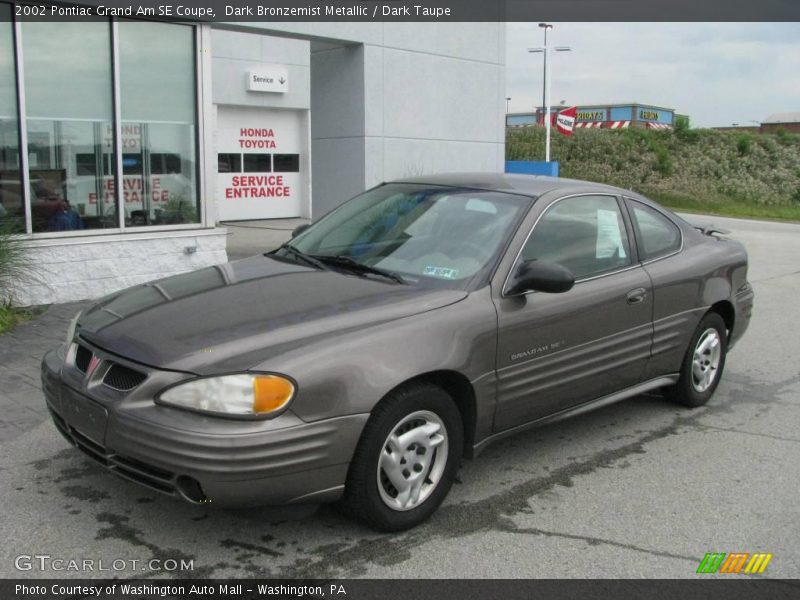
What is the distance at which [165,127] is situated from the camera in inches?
386

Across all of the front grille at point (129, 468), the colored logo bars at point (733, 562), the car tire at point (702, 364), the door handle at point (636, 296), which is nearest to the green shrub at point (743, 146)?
the car tire at point (702, 364)

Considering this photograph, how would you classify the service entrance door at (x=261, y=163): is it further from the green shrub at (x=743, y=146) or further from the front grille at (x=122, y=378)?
the green shrub at (x=743, y=146)

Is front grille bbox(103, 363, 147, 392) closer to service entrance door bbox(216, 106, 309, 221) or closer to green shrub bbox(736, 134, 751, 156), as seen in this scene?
service entrance door bbox(216, 106, 309, 221)

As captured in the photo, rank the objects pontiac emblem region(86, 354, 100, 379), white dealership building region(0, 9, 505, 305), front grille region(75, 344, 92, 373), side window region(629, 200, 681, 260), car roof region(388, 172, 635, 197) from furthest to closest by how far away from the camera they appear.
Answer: white dealership building region(0, 9, 505, 305)
side window region(629, 200, 681, 260)
car roof region(388, 172, 635, 197)
front grille region(75, 344, 92, 373)
pontiac emblem region(86, 354, 100, 379)

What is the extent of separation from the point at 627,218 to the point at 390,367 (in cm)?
239

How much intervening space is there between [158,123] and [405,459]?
23.1 ft

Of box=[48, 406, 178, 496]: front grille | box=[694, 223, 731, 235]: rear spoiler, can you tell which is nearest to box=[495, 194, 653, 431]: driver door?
box=[694, 223, 731, 235]: rear spoiler

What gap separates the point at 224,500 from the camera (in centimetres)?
340

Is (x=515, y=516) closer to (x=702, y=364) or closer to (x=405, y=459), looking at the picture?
(x=405, y=459)

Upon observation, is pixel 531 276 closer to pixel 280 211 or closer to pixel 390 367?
pixel 390 367

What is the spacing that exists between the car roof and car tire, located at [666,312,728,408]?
1151 millimetres

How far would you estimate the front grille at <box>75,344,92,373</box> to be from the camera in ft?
12.9

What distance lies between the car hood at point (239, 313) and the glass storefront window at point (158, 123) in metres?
5.32

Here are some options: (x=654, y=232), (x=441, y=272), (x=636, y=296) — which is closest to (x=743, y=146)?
(x=654, y=232)
